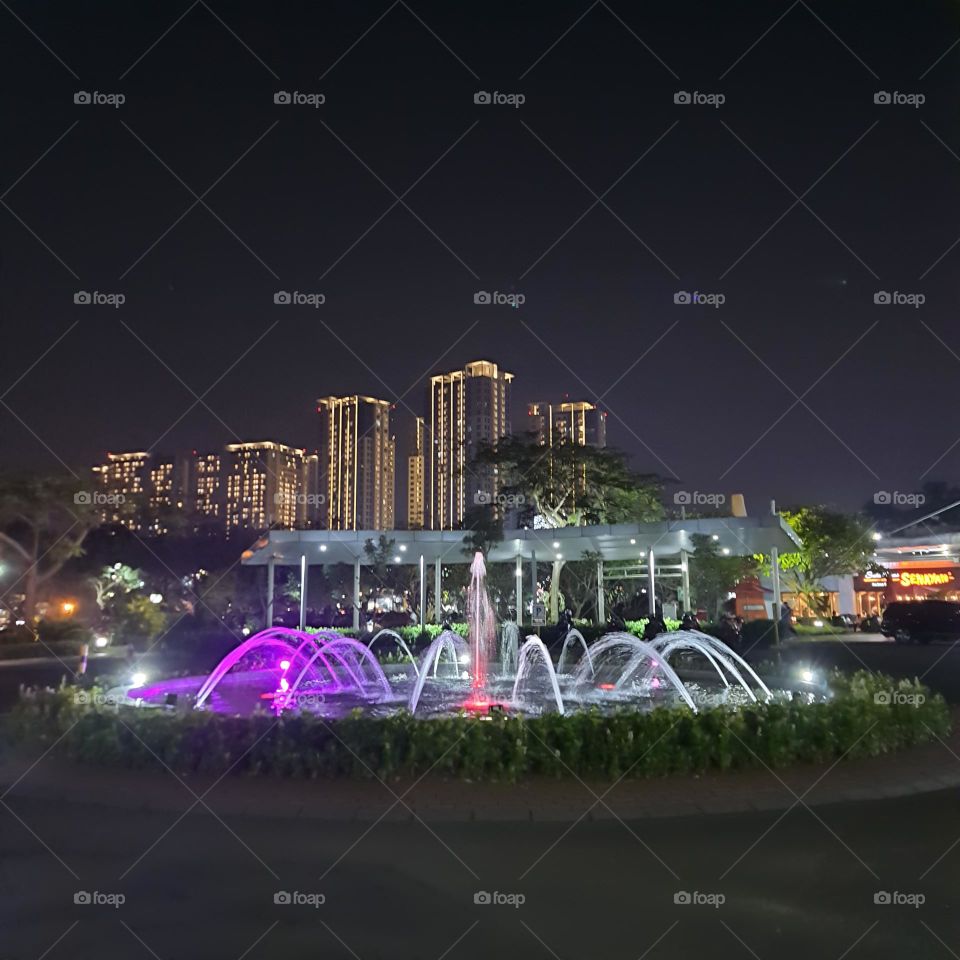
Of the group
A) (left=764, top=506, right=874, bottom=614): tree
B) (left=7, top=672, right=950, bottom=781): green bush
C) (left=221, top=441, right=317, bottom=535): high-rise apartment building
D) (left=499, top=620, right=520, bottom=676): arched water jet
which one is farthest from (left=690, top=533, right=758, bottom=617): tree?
(left=221, top=441, right=317, bottom=535): high-rise apartment building

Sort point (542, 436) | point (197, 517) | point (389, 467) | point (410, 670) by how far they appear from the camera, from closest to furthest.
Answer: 1. point (410, 670)
2. point (542, 436)
3. point (197, 517)
4. point (389, 467)

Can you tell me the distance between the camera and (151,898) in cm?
540

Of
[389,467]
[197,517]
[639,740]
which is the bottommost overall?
[639,740]

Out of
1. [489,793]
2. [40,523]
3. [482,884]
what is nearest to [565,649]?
[489,793]

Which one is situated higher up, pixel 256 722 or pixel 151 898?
pixel 256 722

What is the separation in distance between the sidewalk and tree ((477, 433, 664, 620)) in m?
29.1

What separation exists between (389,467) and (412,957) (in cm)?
9690

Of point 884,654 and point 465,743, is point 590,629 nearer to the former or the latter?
point 884,654

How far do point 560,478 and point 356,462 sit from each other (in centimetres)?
Result: 5761

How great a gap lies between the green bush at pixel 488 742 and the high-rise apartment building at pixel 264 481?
84776 millimetres

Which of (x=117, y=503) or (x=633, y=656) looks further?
(x=117, y=503)

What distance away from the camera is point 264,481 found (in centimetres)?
10469

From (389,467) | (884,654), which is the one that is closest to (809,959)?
(884,654)

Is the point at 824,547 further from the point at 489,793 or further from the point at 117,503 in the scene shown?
the point at 489,793
